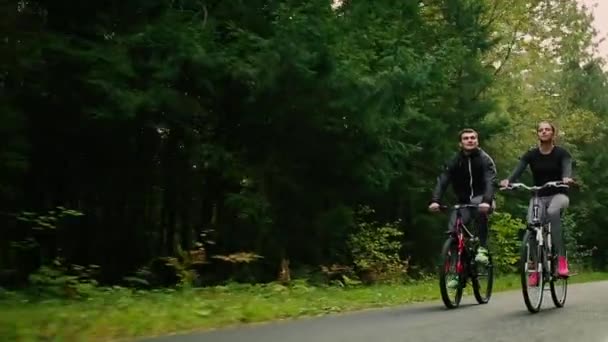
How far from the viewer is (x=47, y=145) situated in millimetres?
14961

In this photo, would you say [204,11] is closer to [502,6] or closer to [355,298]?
[355,298]

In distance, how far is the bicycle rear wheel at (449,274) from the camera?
8.45m

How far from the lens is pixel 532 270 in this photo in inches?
314

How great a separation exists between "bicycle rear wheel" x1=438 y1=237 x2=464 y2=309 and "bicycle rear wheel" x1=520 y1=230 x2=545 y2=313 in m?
0.87

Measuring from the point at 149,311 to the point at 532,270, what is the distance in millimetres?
3841

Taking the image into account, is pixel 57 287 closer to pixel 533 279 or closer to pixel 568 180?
pixel 533 279

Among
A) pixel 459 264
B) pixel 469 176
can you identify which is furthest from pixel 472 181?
pixel 459 264

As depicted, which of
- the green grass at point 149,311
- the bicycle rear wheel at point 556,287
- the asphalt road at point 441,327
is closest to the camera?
the asphalt road at point 441,327

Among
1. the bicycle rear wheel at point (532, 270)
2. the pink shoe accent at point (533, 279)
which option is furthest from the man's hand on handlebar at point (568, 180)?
the pink shoe accent at point (533, 279)

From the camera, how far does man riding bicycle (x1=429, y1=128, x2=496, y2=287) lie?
8930mm

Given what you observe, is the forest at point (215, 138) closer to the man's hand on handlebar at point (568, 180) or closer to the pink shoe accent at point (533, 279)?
the pink shoe accent at point (533, 279)

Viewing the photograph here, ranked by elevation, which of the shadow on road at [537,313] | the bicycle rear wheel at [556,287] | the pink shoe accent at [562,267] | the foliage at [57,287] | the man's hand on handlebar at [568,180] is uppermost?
the man's hand on handlebar at [568,180]

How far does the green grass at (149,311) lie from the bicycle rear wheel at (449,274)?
108cm

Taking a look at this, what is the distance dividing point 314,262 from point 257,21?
581 centimetres
